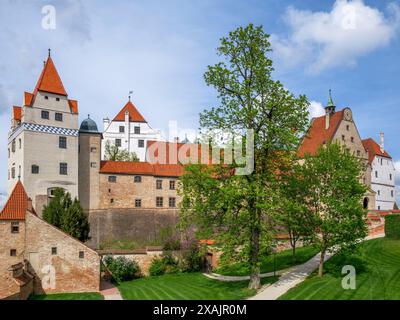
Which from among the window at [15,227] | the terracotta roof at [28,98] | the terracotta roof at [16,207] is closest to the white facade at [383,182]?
the terracotta roof at [28,98]

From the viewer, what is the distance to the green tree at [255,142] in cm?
2378

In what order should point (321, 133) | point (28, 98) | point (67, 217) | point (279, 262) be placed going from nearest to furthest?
point (279, 262) < point (67, 217) < point (28, 98) < point (321, 133)

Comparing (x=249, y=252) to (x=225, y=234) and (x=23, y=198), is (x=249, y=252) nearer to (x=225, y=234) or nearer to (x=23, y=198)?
(x=225, y=234)

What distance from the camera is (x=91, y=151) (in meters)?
49.2

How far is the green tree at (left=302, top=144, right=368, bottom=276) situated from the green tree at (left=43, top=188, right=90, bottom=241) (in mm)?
19274

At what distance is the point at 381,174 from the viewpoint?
62.8 meters

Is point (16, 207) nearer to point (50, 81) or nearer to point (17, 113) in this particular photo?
point (50, 81)

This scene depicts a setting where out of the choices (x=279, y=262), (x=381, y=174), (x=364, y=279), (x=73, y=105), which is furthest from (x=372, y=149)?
(x=73, y=105)

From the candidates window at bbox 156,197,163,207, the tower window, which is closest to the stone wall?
window at bbox 156,197,163,207

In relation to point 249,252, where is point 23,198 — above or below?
above

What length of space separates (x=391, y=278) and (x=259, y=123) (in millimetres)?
11770

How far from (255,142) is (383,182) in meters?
45.7

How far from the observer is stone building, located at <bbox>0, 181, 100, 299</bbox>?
29.3m
